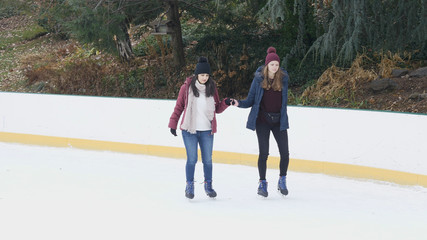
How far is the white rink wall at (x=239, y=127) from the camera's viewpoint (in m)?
5.96

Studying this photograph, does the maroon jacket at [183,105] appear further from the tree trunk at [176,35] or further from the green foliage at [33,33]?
the green foliage at [33,33]

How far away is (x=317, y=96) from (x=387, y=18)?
7.14ft

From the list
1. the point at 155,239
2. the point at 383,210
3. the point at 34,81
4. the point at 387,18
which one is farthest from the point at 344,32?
the point at 34,81

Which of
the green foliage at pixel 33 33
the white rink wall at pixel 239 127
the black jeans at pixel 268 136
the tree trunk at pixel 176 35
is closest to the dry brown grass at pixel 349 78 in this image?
the tree trunk at pixel 176 35

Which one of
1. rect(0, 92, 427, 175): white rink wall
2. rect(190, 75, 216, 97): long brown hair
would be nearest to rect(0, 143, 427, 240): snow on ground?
rect(0, 92, 427, 175): white rink wall

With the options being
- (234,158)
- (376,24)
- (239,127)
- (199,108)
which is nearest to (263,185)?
(199,108)

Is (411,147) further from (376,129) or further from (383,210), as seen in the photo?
(383,210)

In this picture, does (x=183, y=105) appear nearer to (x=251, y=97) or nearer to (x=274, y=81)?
(x=251, y=97)

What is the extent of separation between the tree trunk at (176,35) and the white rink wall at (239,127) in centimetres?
509

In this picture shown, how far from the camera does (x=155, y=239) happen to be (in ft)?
14.1

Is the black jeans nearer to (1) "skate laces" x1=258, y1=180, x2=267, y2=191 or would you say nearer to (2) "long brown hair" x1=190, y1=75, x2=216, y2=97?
(1) "skate laces" x1=258, y1=180, x2=267, y2=191

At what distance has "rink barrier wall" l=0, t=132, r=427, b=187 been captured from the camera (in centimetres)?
598

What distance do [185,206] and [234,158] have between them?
1.93m

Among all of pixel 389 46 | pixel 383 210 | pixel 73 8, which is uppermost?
pixel 73 8
